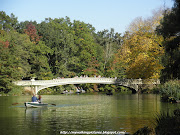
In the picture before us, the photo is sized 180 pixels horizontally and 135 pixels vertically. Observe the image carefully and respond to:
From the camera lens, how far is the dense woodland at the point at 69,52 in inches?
2313

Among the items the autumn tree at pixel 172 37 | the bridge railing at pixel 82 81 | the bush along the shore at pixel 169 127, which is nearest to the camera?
the bush along the shore at pixel 169 127

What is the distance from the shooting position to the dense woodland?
58.8 m

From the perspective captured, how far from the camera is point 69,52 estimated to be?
77250 mm

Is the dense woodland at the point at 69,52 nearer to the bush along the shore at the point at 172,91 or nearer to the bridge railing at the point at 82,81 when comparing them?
the bridge railing at the point at 82,81

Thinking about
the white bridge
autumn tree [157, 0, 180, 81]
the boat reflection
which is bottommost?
the boat reflection

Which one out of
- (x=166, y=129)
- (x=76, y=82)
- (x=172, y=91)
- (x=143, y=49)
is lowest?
(x=166, y=129)

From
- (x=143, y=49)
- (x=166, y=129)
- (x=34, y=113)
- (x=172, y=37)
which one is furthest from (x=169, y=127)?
(x=143, y=49)

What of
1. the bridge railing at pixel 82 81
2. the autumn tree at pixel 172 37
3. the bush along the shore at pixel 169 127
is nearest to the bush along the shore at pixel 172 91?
the autumn tree at pixel 172 37

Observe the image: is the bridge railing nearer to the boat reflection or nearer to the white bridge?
the white bridge

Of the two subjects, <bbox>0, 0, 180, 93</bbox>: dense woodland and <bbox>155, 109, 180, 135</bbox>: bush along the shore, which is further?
<bbox>0, 0, 180, 93</bbox>: dense woodland

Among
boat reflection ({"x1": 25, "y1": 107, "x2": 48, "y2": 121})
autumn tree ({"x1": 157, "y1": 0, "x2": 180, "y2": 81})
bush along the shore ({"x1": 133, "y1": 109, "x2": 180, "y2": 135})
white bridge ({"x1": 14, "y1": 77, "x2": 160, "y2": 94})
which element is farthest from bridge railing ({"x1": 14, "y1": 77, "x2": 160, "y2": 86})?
bush along the shore ({"x1": 133, "y1": 109, "x2": 180, "y2": 135})

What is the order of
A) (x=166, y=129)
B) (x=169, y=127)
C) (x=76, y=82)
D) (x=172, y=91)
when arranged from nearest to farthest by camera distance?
1. (x=166, y=129)
2. (x=169, y=127)
3. (x=172, y=91)
4. (x=76, y=82)

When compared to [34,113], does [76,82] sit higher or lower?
higher

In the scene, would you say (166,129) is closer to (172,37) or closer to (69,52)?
(172,37)
